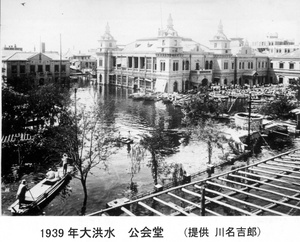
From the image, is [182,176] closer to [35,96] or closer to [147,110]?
[35,96]

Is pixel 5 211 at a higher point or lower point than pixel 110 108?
lower

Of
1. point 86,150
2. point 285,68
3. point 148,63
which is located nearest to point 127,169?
point 86,150

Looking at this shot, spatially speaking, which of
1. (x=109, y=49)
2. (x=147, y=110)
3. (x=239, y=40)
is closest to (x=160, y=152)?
(x=147, y=110)

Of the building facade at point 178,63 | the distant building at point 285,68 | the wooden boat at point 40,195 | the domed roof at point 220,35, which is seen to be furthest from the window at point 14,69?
the distant building at point 285,68

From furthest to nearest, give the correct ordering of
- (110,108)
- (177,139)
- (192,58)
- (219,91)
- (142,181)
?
1. (192,58)
2. (219,91)
3. (110,108)
4. (177,139)
5. (142,181)

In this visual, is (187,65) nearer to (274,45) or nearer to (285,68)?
(285,68)

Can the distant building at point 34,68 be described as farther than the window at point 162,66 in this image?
No

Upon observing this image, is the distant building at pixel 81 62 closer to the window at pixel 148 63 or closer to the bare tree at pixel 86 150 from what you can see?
the window at pixel 148 63

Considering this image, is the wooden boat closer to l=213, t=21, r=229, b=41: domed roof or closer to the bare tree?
the bare tree
